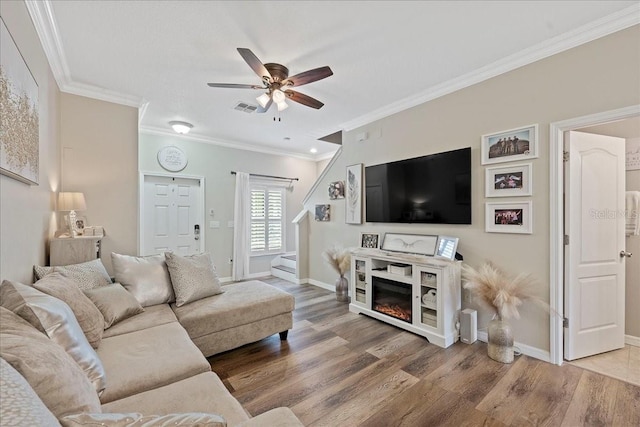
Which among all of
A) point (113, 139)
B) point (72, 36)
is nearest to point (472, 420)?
point (72, 36)

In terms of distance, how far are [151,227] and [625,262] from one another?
602 cm

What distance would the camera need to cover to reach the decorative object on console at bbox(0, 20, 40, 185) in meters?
1.46

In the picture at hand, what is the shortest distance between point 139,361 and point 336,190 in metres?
3.37

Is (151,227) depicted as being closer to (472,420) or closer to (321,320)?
(321,320)

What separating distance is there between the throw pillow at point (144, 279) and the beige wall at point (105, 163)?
0.92 meters

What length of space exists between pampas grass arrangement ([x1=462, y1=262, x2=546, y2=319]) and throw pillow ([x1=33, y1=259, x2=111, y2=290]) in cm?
323

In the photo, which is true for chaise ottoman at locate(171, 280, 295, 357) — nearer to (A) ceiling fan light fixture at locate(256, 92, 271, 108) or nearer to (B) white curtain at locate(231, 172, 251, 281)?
(A) ceiling fan light fixture at locate(256, 92, 271, 108)

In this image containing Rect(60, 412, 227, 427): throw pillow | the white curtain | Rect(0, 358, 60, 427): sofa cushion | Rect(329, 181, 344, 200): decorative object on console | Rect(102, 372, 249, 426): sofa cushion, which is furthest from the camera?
the white curtain

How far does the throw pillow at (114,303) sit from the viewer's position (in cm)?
199

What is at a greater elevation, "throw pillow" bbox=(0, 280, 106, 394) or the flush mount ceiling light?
the flush mount ceiling light

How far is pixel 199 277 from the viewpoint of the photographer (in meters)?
2.62

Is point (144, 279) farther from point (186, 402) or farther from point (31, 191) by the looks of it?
point (186, 402)

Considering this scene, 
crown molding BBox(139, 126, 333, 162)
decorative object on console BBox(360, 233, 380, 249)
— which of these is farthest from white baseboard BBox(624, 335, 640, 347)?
crown molding BBox(139, 126, 333, 162)

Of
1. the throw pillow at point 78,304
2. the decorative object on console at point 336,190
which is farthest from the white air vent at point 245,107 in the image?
the throw pillow at point 78,304
